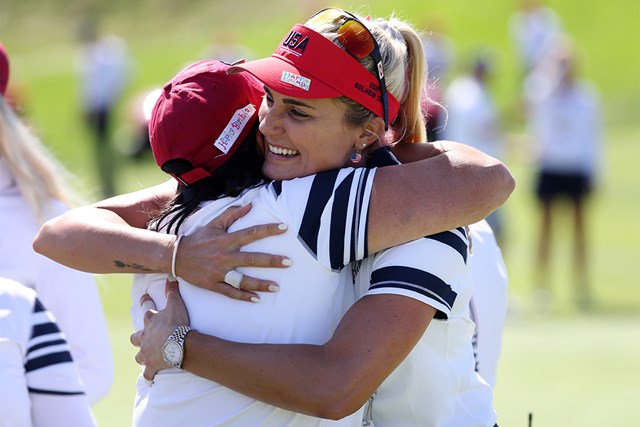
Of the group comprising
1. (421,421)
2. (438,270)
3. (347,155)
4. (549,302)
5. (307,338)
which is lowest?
(549,302)

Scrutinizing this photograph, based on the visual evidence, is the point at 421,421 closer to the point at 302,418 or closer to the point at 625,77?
the point at 302,418

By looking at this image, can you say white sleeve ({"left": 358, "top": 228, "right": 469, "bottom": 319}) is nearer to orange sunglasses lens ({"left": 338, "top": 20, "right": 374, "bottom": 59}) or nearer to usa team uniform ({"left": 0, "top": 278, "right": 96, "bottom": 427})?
orange sunglasses lens ({"left": 338, "top": 20, "right": 374, "bottom": 59})

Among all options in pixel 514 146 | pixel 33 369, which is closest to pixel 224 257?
pixel 33 369

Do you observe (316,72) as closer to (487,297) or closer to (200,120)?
(200,120)

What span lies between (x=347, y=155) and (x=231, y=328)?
0.56 m

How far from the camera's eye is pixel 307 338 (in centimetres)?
267

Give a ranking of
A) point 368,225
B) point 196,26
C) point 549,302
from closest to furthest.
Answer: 1. point 368,225
2. point 549,302
3. point 196,26

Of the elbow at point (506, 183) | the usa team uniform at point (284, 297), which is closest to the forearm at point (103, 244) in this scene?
the usa team uniform at point (284, 297)

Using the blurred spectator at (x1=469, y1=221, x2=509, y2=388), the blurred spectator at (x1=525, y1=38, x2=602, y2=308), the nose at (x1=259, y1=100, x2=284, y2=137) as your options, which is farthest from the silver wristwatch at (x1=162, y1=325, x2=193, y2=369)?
the blurred spectator at (x1=525, y1=38, x2=602, y2=308)

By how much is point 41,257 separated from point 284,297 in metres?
1.53

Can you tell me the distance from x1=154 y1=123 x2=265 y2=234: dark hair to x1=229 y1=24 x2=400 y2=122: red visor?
0.22 meters

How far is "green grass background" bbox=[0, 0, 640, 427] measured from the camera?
25.0 feet

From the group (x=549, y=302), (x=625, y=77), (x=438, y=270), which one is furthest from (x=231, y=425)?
(x=625, y=77)

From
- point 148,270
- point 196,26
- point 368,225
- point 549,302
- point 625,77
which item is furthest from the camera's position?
point 196,26
